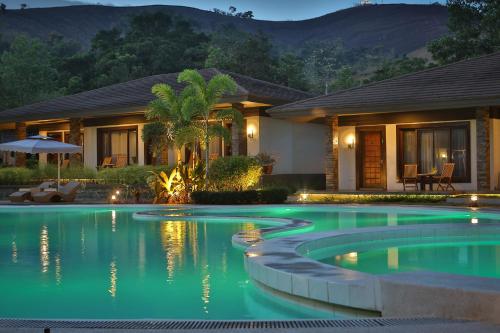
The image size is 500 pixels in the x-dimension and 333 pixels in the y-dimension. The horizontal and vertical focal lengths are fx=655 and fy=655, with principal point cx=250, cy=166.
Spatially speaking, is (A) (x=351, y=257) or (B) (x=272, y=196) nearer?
(A) (x=351, y=257)

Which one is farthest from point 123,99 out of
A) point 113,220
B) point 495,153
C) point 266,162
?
point 495,153

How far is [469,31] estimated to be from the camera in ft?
123

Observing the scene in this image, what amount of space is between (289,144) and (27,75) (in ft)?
101

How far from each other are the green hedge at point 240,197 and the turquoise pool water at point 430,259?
26.6 feet

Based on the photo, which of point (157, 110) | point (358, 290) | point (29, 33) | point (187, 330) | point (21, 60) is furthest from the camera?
point (29, 33)

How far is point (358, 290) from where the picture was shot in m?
5.48

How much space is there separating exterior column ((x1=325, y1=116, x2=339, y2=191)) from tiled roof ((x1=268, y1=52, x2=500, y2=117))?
2.69 ft

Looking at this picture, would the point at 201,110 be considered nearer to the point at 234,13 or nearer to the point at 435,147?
the point at 435,147

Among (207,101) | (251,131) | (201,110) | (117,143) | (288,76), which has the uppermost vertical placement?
(288,76)

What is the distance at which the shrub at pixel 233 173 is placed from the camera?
65.9 feet

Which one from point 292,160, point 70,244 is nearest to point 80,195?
point 292,160

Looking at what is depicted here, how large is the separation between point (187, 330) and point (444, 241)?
27.0 ft

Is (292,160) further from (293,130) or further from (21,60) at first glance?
(21,60)

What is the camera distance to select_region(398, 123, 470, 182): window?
21109mm
